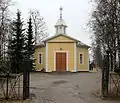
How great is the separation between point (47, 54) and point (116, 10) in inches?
843

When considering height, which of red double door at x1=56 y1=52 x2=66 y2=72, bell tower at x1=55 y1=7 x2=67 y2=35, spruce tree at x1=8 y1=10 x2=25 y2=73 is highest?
bell tower at x1=55 y1=7 x2=67 y2=35

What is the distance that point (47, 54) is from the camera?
129 ft

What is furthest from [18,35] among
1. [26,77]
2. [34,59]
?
[26,77]

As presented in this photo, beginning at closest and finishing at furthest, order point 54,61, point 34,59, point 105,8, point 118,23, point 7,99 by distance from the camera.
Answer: point 7,99 → point 118,23 → point 105,8 → point 54,61 → point 34,59

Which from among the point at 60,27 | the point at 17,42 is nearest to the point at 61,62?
the point at 17,42

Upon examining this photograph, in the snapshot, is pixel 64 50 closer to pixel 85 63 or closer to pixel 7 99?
pixel 85 63

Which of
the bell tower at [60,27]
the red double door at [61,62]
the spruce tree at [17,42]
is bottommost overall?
the red double door at [61,62]

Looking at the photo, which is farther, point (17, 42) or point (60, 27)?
point (60, 27)

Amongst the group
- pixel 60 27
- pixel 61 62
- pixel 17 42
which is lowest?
pixel 61 62

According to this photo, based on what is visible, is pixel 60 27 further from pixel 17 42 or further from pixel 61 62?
pixel 17 42

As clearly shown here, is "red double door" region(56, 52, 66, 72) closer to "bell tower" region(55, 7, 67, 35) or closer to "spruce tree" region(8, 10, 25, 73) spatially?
"spruce tree" region(8, 10, 25, 73)

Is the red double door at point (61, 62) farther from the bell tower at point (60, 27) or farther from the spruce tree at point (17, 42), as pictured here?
the bell tower at point (60, 27)

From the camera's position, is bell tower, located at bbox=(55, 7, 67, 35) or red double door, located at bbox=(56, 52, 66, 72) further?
bell tower, located at bbox=(55, 7, 67, 35)

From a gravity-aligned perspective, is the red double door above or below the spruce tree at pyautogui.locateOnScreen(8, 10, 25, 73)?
below
